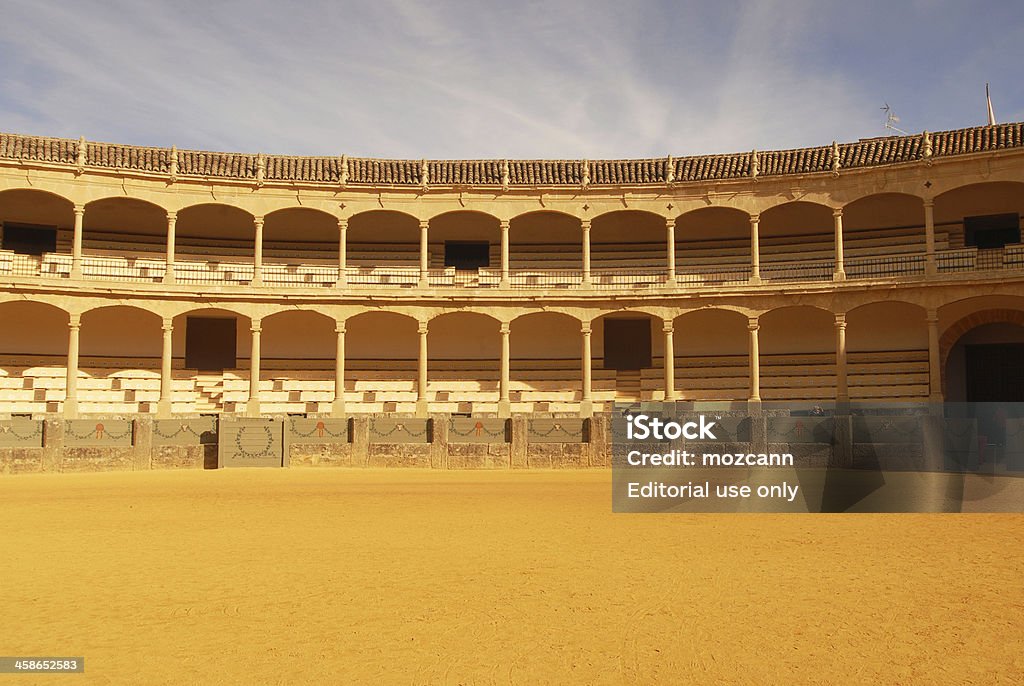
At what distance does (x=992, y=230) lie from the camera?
28250 millimetres

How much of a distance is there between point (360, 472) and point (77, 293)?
14.0 metres

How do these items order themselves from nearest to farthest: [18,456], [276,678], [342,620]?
[276,678]
[342,620]
[18,456]

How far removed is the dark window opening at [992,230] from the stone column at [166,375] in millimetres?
29167

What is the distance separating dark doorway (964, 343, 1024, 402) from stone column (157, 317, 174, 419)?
2875 centimetres

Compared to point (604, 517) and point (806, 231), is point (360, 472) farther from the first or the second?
point (806, 231)

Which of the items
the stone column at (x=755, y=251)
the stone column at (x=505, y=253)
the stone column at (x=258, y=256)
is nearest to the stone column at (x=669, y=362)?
the stone column at (x=755, y=251)

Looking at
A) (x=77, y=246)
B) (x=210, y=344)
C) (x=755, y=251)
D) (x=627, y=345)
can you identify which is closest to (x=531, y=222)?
(x=627, y=345)

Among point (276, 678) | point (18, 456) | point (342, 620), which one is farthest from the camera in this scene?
point (18, 456)

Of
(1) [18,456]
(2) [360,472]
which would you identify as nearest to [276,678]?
Answer: (2) [360,472]

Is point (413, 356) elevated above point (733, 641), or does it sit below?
above

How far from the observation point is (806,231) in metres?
31.3

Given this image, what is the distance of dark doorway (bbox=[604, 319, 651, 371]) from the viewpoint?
31422mm

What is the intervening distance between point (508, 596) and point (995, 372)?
1057 inches

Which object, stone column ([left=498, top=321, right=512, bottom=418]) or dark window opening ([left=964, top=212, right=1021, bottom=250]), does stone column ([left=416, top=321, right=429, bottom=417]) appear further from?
dark window opening ([left=964, top=212, right=1021, bottom=250])
